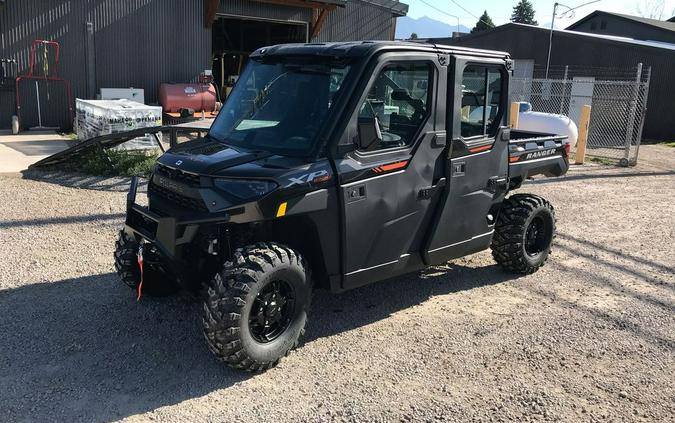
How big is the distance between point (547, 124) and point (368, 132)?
12070 millimetres

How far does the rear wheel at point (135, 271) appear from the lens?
469cm

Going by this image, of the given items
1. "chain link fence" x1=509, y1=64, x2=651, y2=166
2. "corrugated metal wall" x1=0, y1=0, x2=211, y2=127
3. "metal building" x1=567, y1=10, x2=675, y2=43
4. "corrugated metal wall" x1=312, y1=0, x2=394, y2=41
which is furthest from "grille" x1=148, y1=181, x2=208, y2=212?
"metal building" x1=567, y1=10, x2=675, y2=43

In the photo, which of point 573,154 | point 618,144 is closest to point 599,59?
point 618,144

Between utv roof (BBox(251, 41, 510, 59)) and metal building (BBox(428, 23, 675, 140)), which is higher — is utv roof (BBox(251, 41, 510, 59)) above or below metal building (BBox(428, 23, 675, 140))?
below

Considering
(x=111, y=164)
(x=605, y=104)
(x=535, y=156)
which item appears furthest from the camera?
(x=605, y=104)

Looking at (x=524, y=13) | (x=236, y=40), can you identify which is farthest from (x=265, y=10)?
(x=524, y=13)

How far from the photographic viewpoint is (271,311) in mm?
4004

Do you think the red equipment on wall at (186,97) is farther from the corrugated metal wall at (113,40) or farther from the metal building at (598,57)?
the metal building at (598,57)

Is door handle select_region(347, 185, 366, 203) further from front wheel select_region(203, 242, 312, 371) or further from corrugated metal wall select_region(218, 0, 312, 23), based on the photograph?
corrugated metal wall select_region(218, 0, 312, 23)

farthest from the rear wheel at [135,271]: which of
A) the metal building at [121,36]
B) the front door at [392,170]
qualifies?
the metal building at [121,36]

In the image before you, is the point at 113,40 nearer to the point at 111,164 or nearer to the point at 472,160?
the point at 111,164

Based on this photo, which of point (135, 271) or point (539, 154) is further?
point (539, 154)

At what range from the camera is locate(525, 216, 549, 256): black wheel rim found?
6.13 metres

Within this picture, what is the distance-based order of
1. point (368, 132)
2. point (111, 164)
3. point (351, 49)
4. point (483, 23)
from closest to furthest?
point (368, 132)
point (351, 49)
point (111, 164)
point (483, 23)
